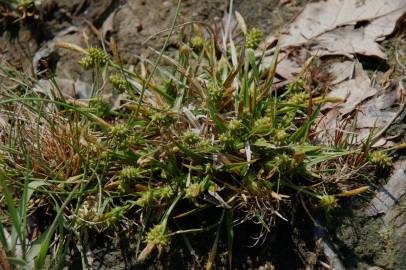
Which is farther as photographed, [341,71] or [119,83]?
[341,71]

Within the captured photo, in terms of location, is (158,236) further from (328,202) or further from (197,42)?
(197,42)

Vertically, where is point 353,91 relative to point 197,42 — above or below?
below

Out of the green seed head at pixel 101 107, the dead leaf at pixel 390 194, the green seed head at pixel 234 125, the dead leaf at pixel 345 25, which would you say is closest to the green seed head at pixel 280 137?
the green seed head at pixel 234 125

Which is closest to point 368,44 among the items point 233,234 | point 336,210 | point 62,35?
point 336,210

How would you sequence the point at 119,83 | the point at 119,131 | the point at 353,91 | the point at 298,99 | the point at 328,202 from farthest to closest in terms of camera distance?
the point at 353,91 → the point at 119,83 → the point at 298,99 → the point at 119,131 → the point at 328,202

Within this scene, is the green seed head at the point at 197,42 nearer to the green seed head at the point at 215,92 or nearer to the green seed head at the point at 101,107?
the green seed head at the point at 215,92

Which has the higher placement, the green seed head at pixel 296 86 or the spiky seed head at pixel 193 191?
the green seed head at pixel 296 86

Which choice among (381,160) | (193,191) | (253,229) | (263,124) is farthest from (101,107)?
(381,160)

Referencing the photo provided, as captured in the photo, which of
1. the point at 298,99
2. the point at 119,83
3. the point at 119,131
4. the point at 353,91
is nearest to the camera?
the point at 119,131

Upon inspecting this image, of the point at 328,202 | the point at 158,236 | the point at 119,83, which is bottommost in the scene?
the point at 158,236
